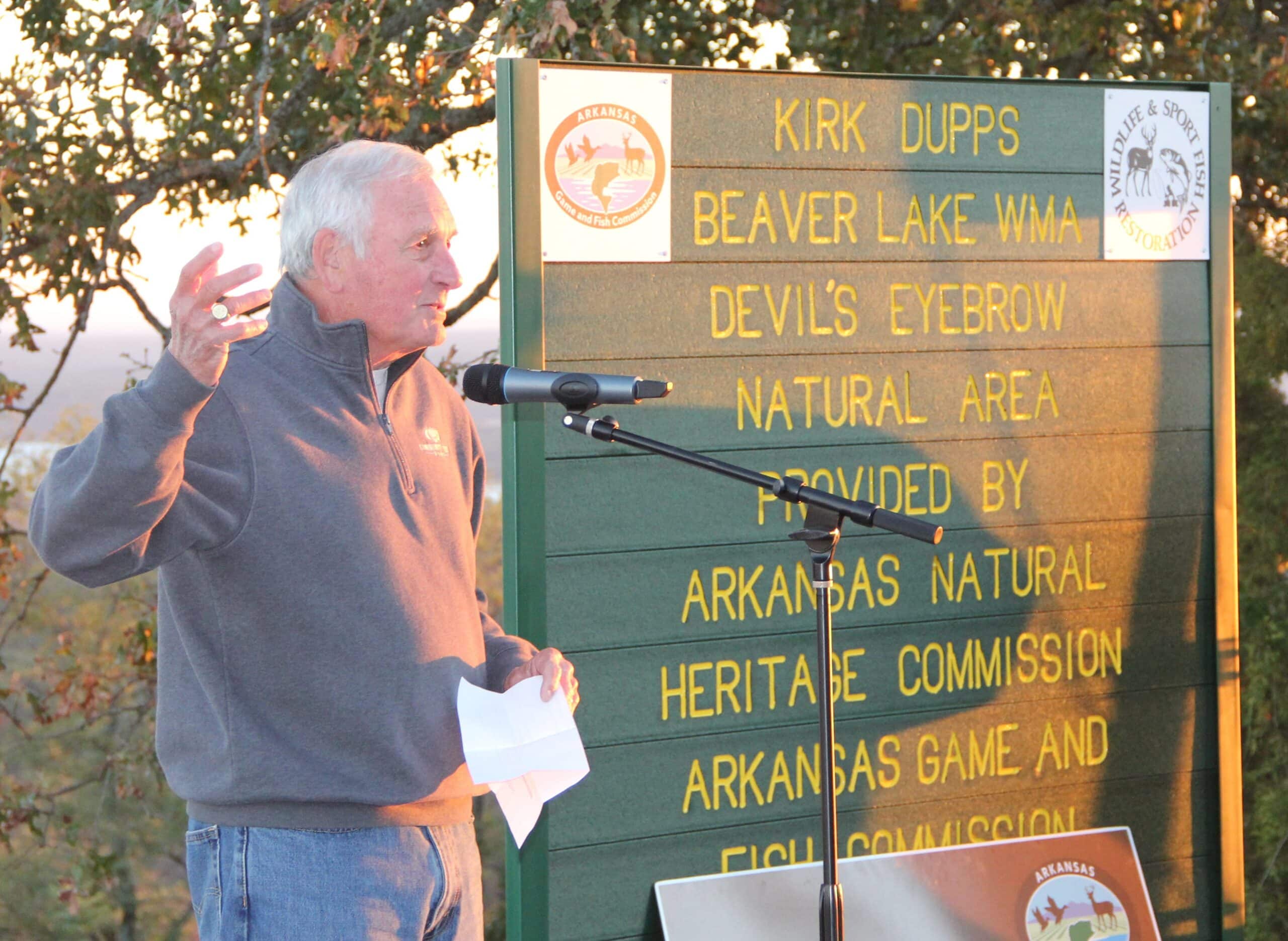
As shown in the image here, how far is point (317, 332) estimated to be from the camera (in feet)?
6.17

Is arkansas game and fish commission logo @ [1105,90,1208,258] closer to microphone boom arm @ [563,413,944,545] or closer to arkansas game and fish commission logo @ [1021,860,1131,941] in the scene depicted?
arkansas game and fish commission logo @ [1021,860,1131,941]

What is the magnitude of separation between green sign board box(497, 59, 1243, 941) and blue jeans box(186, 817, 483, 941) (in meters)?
0.86

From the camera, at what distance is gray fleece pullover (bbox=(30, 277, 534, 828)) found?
5.74 feet

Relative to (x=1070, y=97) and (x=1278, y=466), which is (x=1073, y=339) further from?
(x=1278, y=466)

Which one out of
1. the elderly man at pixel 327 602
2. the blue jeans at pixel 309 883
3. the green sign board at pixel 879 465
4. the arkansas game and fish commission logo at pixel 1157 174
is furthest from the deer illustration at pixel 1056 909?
the blue jeans at pixel 309 883

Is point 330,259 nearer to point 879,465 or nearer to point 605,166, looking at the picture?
point 605,166

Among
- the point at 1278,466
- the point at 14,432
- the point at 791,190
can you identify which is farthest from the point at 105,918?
the point at 791,190

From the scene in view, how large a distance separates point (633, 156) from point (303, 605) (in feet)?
4.11

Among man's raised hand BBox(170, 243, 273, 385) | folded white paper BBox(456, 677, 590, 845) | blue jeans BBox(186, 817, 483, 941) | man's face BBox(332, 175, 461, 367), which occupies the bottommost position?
blue jeans BBox(186, 817, 483, 941)

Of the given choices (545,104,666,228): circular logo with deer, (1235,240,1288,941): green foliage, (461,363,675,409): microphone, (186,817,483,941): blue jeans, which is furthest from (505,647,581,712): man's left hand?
(1235,240,1288,941): green foliage

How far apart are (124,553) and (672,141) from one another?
1.49 meters

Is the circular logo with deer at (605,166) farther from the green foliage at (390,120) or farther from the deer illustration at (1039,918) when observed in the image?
the deer illustration at (1039,918)

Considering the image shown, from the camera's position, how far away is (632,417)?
273cm

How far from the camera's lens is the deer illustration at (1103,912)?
9.95 ft
